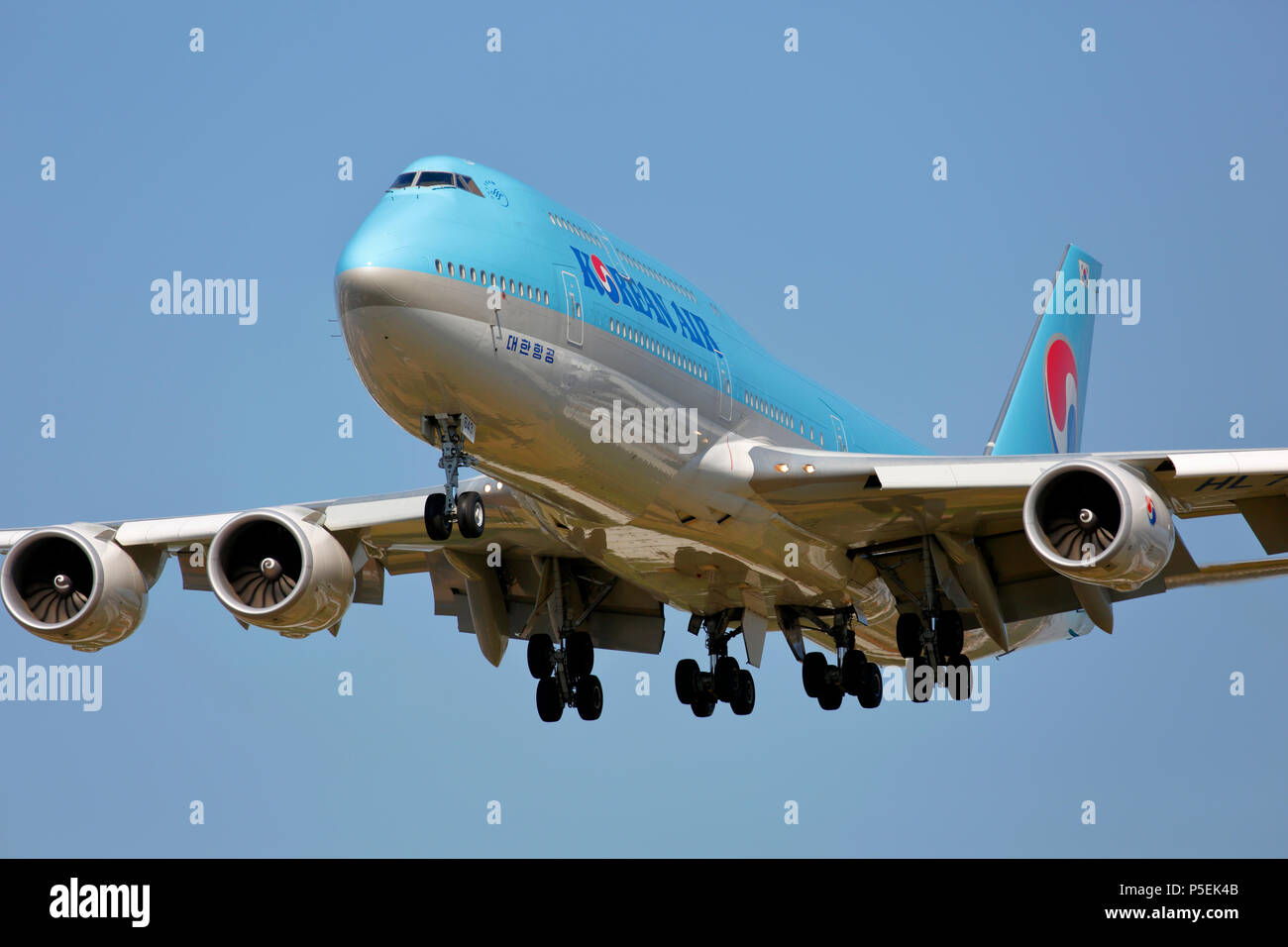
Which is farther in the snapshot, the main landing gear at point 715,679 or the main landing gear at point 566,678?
the main landing gear at point 715,679

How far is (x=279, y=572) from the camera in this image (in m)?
23.5

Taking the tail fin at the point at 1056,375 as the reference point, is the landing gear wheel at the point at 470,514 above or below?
below

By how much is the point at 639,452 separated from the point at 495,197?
3622mm

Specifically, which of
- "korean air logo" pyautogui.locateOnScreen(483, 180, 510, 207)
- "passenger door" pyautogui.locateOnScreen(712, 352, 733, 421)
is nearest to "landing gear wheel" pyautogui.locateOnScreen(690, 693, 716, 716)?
"passenger door" pyautogui.locateOnScreen(712, 352, 733, 421)

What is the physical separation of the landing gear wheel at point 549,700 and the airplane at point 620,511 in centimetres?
4

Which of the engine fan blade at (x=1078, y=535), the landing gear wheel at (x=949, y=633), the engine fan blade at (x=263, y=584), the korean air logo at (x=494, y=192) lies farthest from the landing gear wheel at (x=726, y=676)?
the korean air logo at (x=494, y=192)

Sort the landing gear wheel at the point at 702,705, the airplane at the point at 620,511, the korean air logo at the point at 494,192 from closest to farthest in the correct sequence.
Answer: the airplane at the point at 620,511, the korean air logo at the point at 494,192, the landing gear wheel at the point at 702,705

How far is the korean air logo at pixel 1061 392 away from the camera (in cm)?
3606

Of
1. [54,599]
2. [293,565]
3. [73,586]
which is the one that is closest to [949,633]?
[293,565]

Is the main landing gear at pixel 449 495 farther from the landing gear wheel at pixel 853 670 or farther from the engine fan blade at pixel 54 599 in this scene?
the landing gear wheel at pixel 853 670

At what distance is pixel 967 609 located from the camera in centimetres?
2605

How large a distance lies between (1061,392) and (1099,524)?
16945 mm

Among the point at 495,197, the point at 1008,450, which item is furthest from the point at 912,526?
the point at 1008,450

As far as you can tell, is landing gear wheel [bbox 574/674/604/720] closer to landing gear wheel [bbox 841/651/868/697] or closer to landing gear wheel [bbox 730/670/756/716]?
landing gear wheel [bbox 730/670/756/716]
